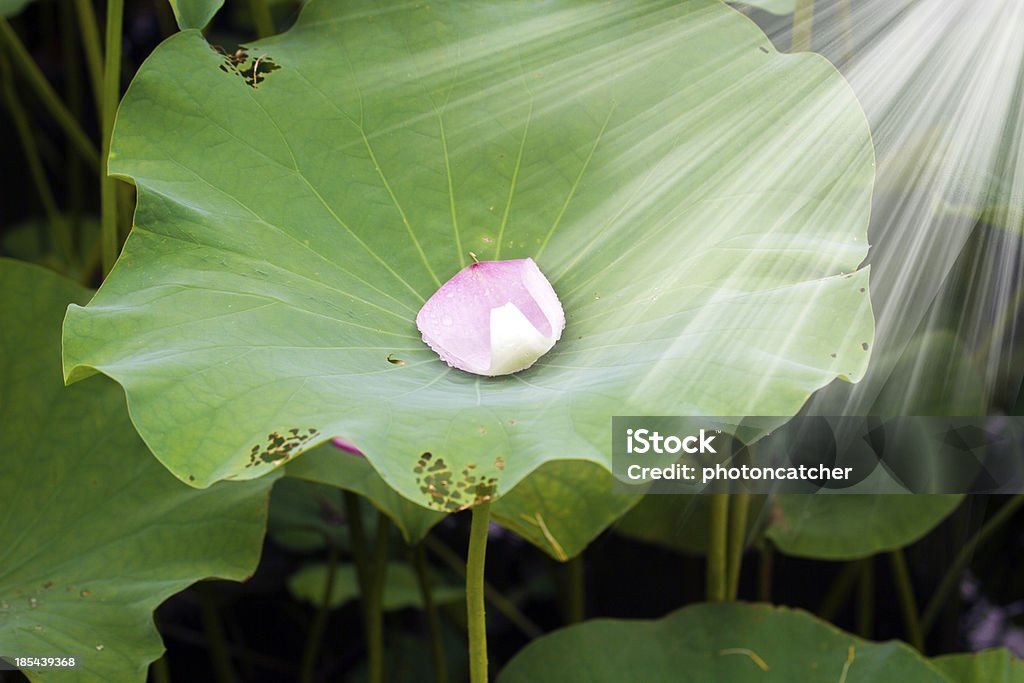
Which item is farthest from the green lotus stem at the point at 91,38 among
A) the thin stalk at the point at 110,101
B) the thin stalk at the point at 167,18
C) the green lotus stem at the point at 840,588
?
the green lotus stem at the point at 840,588

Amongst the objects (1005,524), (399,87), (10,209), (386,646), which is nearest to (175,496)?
(399,87)

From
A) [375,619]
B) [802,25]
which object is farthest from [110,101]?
[802,25]

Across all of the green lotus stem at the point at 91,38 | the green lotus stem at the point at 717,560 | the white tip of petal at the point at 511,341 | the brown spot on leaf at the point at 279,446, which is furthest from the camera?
the green lotus stem at the point at 91,38

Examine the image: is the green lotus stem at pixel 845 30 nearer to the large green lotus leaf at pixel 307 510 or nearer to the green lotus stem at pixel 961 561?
the green lotus stem at pixel 961 561

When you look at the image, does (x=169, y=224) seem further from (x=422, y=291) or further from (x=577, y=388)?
(x=577, y=388)

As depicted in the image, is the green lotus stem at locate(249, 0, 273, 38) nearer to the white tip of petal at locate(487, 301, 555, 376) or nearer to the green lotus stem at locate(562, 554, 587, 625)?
the white tip of petal at locate(487, 301, 555, 376)
